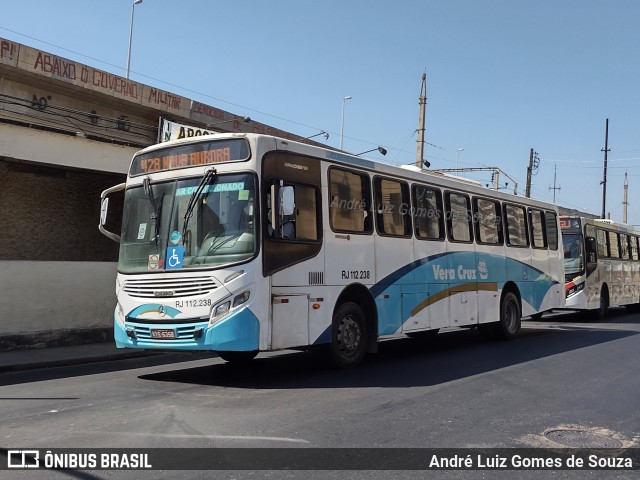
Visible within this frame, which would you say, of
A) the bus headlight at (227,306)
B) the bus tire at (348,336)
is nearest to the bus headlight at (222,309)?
the bus headlight at (227,306)

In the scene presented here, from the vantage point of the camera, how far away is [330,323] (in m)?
9.01

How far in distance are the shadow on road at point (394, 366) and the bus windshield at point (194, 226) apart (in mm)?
1774

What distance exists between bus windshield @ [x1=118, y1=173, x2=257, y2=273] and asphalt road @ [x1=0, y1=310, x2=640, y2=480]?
172cm

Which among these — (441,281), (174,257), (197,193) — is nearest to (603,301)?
(441,281)

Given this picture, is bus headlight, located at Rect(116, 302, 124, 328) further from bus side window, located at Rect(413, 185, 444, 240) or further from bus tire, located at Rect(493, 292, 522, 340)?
bus tire, located at Rect(493, 292, 522, 340)

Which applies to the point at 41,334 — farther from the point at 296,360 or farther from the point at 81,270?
the point at 296,360

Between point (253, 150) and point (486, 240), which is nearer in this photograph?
point (253, 150)

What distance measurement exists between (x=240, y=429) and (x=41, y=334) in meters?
8.25

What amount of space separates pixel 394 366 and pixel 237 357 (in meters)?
2.64

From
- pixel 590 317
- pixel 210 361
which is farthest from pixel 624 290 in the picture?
pixel 210 361

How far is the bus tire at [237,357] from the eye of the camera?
398 inches

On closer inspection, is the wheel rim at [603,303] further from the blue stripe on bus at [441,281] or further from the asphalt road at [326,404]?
the asphalt road at [326,404]

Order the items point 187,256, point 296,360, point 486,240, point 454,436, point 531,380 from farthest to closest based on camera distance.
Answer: point 486,240, point 296,360, point 531,380, point 187,256, point 454,436

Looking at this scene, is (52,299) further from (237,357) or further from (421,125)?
(421,125)
